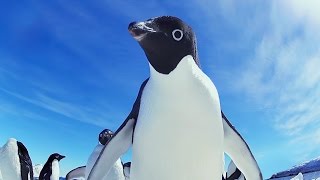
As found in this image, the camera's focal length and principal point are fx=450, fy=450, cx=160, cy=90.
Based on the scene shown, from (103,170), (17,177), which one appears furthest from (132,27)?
(17,177)

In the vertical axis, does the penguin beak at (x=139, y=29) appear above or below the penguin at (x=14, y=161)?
below

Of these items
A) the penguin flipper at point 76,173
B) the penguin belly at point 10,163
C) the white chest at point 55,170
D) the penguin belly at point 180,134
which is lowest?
the penguin belly at point 180,134

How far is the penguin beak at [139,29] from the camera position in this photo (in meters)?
3.24

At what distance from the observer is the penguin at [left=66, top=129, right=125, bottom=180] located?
25.1 ft

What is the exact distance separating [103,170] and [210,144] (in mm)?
980

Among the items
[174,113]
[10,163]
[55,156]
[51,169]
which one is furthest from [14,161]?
[55,156]

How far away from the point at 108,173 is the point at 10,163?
63.2 inches

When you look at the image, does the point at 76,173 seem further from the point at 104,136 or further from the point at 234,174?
the point at 234,174

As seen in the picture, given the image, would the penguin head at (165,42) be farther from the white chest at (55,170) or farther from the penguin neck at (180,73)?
the white chest at (55,170)

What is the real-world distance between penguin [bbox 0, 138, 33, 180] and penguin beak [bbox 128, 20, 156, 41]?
4.79m

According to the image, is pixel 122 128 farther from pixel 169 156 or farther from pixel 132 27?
pixel 132 27

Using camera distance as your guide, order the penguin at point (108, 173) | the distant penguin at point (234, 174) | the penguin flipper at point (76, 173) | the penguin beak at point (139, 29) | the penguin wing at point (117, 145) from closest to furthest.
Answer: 1. the penguin beak at point (139, 29)
2. the penguin wing at point (117, 145)
3. the penguin at point (108, 173)
4. the distant penguin at point (234, 174)
5. the penguin flipper at point (76, 173)

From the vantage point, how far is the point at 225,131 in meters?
3.96

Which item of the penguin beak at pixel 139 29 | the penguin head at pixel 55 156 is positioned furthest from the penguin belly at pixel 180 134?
the penguin head at pixel 55 156
